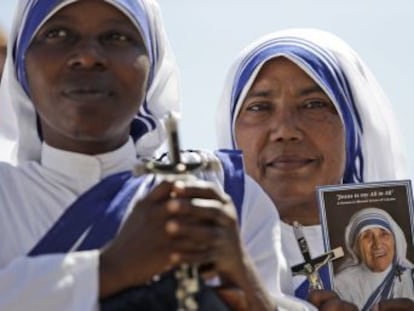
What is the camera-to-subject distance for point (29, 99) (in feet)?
15.1

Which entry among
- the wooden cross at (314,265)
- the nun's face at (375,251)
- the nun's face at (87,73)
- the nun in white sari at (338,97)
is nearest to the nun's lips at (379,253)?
the nun's face at (375,251)

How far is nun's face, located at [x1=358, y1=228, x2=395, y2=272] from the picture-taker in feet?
16.3

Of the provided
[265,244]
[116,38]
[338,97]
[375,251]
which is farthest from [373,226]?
[116,38]

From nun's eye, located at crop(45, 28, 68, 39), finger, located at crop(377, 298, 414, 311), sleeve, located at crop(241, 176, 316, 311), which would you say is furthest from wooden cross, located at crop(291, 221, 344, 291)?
nun's eye, located at crop(45, 28, 68, 39)

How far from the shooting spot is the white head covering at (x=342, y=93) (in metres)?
6.22

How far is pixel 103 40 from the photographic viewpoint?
14.1ft

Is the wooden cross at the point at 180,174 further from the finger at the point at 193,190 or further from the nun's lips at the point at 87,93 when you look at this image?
the nun's lips at the point at 87,93

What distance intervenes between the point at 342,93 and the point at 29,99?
2.13 meters

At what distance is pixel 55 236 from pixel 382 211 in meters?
1.67

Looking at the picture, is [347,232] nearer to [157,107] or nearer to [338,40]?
[157,107]

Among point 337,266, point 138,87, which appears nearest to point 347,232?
point 337,266

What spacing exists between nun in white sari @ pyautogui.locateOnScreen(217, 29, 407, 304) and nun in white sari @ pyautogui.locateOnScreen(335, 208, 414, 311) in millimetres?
910

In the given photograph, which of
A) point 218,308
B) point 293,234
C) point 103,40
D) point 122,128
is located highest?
point 103,40

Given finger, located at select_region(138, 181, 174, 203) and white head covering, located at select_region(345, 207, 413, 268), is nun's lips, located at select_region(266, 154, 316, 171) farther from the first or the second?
finger, located at select_region(138, 181, 174, 203)
